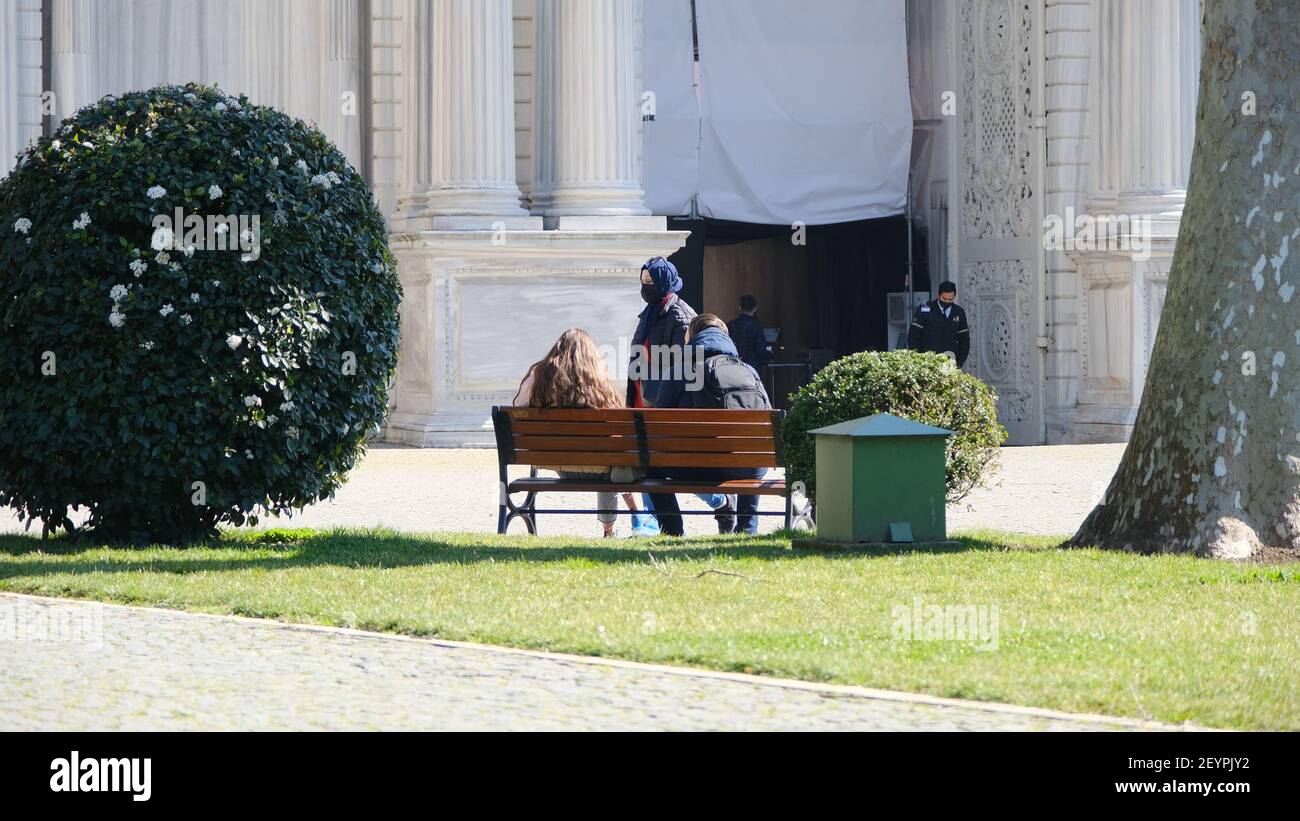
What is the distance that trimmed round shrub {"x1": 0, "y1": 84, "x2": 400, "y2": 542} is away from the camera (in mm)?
10203

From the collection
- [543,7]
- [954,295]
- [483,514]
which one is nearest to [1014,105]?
[954,295]

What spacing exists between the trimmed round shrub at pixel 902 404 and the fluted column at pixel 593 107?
807cm

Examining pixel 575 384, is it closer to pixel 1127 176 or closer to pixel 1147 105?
pixel 1127 176

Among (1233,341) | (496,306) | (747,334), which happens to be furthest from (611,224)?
(1233,341)

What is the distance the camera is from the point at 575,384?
12.1m

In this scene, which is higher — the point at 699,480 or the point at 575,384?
the point at 575,384

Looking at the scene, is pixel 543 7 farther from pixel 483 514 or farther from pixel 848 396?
pixel 848 396

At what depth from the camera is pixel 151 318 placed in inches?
402

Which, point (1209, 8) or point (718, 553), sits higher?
point (1209, 8)

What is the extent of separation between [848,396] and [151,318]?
13.3 feet

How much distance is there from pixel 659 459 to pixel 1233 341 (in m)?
3.37

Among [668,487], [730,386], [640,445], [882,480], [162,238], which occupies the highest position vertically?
[162,238]

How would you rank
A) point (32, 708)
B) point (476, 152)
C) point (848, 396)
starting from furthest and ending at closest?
point (476, 152) → point (848, 396) → point (32, 708)

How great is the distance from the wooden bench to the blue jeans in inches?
1.8
